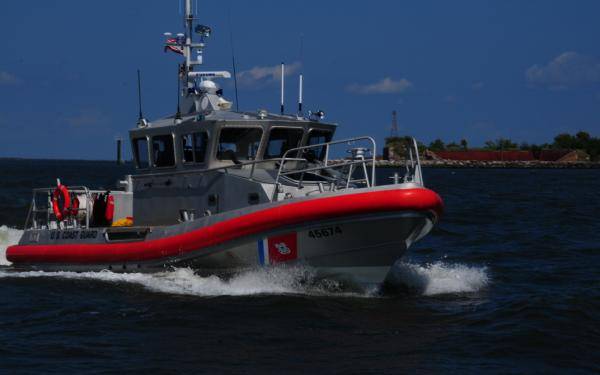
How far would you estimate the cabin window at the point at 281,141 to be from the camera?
11875 millimetres

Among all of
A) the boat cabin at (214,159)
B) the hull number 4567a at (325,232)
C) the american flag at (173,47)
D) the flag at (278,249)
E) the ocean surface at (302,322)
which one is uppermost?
the american flag at (173,47)

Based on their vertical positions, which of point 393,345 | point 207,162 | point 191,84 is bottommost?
point 393,345

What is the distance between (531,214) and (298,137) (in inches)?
605

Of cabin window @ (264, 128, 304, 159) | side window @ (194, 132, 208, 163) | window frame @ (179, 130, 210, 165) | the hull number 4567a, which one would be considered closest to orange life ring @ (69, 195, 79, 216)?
window frame @ (179, 130, 210, 165)

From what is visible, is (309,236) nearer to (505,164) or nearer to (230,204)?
(230,204)

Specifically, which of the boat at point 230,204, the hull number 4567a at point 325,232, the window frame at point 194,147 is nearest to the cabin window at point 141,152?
the boat at point 230,204

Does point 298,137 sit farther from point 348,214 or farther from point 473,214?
point 473,214

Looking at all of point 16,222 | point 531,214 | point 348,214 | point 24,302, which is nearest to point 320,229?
point 348,214

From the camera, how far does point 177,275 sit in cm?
1154

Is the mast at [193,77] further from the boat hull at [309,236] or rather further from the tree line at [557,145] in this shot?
the tree line at [557,145]

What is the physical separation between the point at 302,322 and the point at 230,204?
251 cm

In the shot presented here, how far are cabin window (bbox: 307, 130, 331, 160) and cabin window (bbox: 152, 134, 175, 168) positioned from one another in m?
2.06

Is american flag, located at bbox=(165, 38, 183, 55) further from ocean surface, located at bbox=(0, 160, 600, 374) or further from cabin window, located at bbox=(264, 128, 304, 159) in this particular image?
ocean surface, located at bbox=(0, 160, 600, 374)

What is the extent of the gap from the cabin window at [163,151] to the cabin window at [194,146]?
0.97 ft
